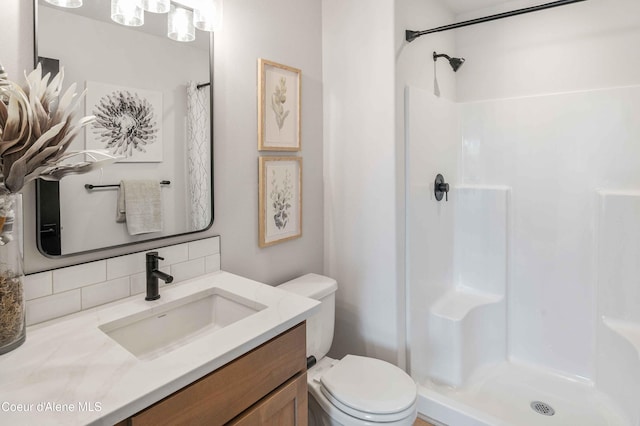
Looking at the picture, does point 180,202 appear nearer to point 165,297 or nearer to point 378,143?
point 165,297

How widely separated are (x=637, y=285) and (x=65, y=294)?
262 cm

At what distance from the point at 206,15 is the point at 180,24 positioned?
106 mm

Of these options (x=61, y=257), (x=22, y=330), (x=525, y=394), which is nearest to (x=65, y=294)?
(x=61, y=257)

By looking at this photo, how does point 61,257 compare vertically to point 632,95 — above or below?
below

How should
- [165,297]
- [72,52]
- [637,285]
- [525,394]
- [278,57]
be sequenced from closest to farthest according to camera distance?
[72,52]
[165,297]
[278,57]
[637,285]
[525,394]

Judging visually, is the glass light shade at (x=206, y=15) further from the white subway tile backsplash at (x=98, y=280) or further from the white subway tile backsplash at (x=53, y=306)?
the white subway tile backsplash at (x=53, y=306)

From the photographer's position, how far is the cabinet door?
1.00 m

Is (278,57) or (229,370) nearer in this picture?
(229,370)

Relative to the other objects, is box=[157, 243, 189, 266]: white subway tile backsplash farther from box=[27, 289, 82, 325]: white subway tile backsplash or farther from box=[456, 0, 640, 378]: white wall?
box=[456, 0, 640, 378]: white wall

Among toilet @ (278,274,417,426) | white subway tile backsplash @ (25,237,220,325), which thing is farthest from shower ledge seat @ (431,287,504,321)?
Result: white subway tile backsplash @ (25,237,220,325)

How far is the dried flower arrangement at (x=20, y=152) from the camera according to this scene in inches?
31.1

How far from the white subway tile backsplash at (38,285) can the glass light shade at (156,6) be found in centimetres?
91

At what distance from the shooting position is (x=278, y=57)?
1783 mm

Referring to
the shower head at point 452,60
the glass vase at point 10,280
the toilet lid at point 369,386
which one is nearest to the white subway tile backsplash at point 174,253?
the glass vase at point 10,280
